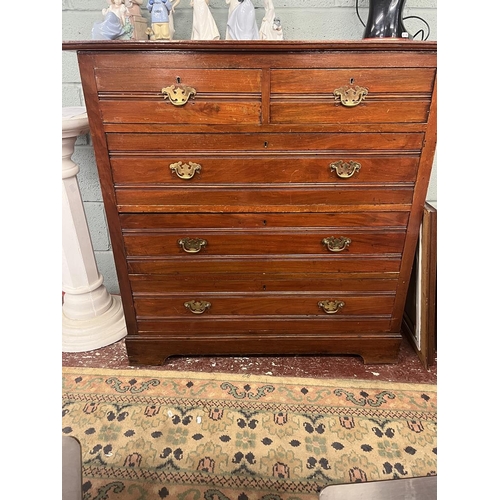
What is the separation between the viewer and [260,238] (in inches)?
68.1

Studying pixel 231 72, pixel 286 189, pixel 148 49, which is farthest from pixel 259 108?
pixel 148 49

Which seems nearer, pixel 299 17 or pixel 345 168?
pixel 345 168

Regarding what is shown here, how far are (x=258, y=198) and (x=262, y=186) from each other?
54 millimetres

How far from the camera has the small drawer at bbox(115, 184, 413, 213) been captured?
163 centimetres

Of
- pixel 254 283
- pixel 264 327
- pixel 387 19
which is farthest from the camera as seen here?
pixel 264 327

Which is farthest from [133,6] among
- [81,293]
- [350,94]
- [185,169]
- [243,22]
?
[81,293]

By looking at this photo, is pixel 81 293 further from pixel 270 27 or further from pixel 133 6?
pixel 270 27

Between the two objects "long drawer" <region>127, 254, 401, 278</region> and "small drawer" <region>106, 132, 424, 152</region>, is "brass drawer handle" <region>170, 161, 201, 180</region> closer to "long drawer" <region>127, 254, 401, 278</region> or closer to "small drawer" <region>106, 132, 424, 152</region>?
"small drawer" <region>106, 132, 424, 152</region>

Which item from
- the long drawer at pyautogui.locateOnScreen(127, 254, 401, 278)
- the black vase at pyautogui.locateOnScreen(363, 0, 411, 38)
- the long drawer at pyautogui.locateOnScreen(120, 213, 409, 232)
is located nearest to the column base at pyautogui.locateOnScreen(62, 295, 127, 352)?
the long drawer at pyautogui.locateOnScreen(127, 254, 401, 278)

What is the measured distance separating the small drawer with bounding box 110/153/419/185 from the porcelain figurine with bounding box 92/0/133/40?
1.53 ft

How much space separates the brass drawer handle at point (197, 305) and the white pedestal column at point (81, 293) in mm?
618

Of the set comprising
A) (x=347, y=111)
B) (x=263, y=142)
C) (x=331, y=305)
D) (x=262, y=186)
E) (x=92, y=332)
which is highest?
(x=347, y=111)

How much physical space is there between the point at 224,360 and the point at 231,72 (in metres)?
1.38

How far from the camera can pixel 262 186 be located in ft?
5.33
